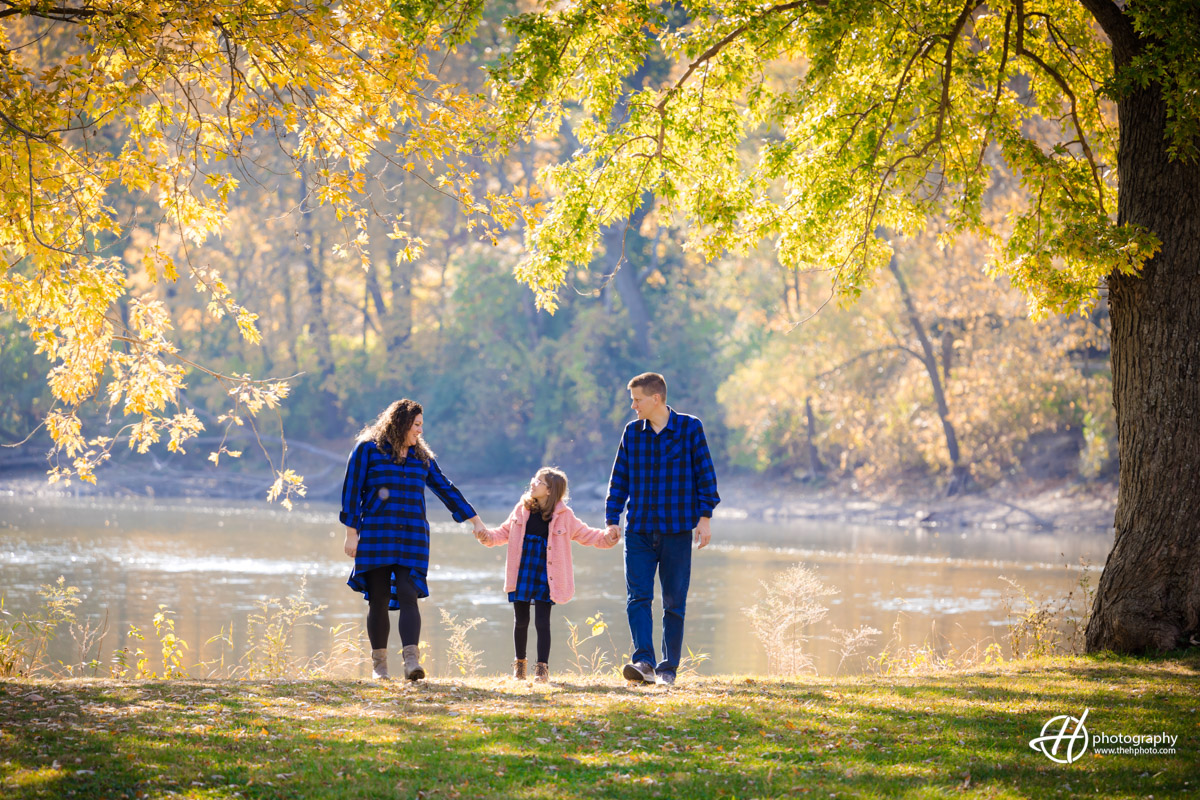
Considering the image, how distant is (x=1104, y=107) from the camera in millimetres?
15477

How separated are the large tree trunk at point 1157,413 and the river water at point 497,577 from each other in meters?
2.97

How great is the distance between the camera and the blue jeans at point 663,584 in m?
6.86

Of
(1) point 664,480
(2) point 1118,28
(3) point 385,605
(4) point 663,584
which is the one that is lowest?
(3) point 385,605

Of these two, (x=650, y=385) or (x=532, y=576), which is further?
(x=532, y=576)

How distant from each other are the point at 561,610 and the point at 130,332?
27.9 ft

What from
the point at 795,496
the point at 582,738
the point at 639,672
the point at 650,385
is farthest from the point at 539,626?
the point at 795,496

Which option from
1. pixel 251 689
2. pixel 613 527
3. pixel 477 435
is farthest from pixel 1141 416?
pixel 477 435

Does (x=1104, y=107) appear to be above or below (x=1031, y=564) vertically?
above

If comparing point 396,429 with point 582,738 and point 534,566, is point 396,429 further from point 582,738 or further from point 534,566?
point 582,738

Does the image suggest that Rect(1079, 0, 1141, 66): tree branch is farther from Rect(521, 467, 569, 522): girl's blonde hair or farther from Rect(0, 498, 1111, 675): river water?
Rect(0, 498, 1111, 675): river water

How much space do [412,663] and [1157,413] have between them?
16.6 ft

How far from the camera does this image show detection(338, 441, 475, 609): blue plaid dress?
656cm

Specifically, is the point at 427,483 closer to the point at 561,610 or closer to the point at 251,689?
the point at 251,689

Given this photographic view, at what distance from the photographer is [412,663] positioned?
6.59 metres
